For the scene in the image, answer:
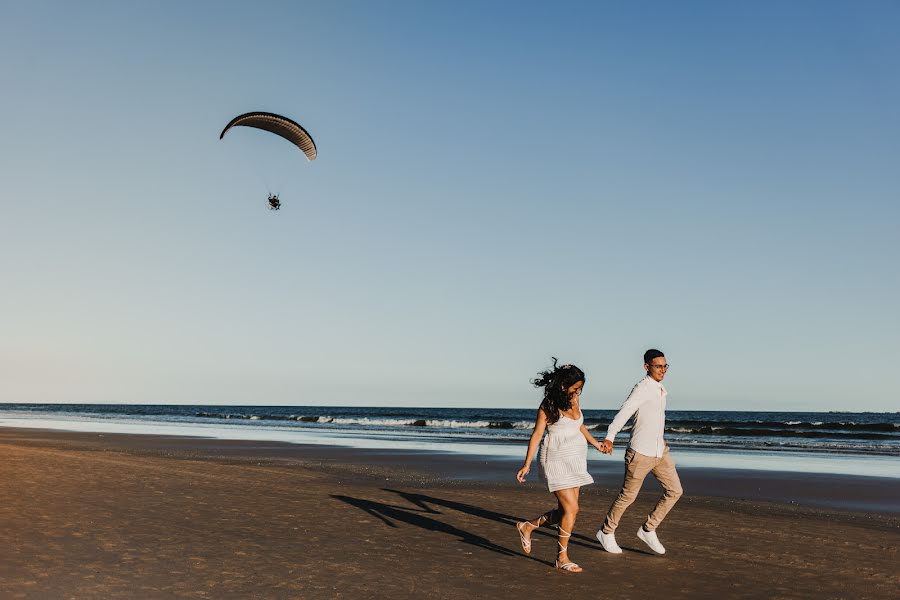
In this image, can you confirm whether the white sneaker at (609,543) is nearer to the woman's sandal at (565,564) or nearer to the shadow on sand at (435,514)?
the shadow on sand at (435,514)

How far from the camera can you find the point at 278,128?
24.6m

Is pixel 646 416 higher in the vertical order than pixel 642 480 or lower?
higher

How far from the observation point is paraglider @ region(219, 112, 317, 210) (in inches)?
923

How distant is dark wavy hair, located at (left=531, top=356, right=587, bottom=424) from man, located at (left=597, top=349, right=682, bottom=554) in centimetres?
73

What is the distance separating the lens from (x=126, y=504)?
10086 mm

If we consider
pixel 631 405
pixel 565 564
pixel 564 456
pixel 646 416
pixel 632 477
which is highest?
pixel 631 405

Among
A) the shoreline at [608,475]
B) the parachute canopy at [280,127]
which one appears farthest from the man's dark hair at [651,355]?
the parachute canopy at [280,127]

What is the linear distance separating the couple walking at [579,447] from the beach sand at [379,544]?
13.3 inches

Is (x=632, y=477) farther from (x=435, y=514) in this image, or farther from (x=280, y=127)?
(x=280, y=127)

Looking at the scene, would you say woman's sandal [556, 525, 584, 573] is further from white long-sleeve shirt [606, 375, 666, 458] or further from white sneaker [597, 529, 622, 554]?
white long-sleeve shirt [606, 375, 666, 458]

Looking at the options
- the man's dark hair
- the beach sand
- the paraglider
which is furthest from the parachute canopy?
the man's dark hair

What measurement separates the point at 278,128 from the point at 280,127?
199 mm

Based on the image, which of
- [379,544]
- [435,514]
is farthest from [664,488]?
[435,514]

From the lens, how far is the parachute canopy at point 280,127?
23438 mm
